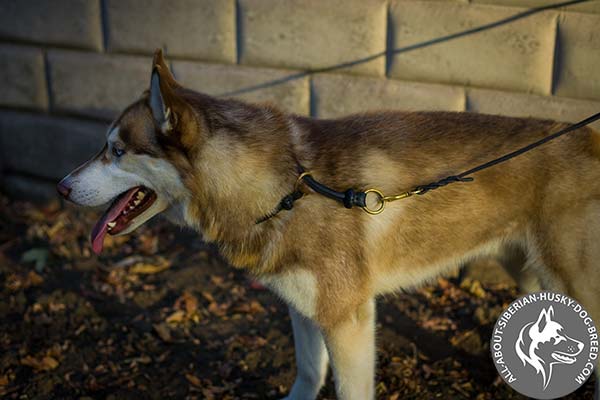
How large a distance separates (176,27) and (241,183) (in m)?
2.63

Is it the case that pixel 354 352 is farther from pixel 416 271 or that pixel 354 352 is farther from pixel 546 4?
pixel 546 4

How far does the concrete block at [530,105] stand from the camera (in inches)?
167

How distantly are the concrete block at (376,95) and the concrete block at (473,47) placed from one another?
8 centimetres

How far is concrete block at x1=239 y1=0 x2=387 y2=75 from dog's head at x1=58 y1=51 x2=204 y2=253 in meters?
1.81

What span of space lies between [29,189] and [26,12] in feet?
5.40

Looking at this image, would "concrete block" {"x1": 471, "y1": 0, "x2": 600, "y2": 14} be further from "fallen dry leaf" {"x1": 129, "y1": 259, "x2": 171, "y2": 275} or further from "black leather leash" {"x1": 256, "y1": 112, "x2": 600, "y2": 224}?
"fallen dry leaf" {"x1": 129, "y1": 259, "x2": 171, "y2": 275}

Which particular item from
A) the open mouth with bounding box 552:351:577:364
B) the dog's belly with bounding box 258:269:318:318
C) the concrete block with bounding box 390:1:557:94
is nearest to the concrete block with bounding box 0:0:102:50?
the concrete block with bounding box 390:1:557:94

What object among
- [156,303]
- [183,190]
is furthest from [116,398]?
[183,190]

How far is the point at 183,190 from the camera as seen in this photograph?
3.06 metres

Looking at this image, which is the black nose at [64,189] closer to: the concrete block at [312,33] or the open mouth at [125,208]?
the open mouth at [125,208]

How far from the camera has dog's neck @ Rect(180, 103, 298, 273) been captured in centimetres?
304

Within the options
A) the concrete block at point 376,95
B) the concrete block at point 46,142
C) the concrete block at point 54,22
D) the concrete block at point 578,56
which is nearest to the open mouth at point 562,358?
the concrete block at point 578,56

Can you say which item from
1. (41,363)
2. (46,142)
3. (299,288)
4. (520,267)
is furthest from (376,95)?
(46,142)

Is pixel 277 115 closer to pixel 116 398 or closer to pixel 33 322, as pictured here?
pixel 116 398
